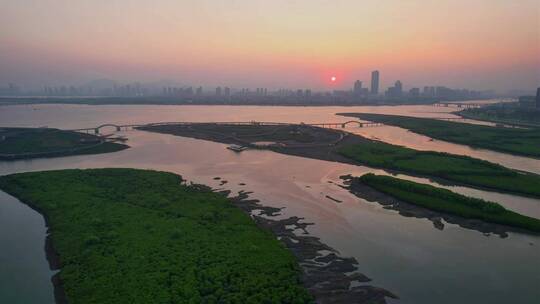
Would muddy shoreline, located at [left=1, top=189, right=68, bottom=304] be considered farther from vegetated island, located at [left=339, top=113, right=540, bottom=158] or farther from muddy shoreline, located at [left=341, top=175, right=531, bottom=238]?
vegetated island, located at [left=339, top=113, right=540, bottom=158]

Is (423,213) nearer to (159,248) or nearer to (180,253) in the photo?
(180,253)

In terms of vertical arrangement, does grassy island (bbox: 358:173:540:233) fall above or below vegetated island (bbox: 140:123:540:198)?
below

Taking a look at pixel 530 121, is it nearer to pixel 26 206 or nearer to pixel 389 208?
pixel 389 208

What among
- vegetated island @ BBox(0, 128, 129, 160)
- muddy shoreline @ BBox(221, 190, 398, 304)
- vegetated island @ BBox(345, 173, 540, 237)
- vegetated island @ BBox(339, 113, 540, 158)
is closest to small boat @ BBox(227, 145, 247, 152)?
vegetated island @ BBox(0, 128, 129, 160)

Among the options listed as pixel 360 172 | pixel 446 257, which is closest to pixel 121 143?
pixel 360 172

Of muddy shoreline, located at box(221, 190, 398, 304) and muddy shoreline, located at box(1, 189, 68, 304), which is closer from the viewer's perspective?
muddy shoreline, located at box(1, 189, 68, 304)

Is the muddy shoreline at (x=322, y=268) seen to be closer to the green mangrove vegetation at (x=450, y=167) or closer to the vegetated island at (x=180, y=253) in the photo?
the vegetated island at (x=180, y=253)
